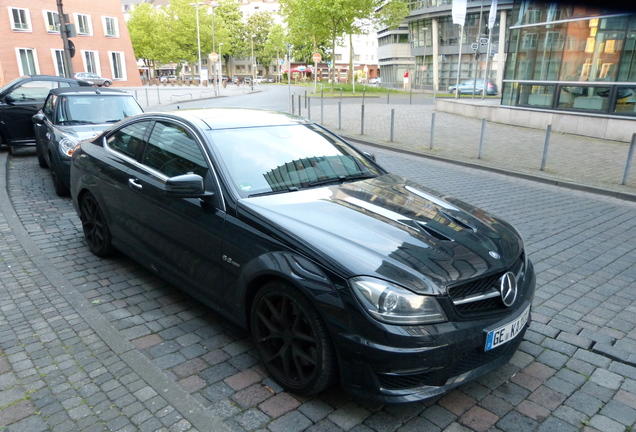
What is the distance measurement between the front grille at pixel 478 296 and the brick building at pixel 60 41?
137 feet

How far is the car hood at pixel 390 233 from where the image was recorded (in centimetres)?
265

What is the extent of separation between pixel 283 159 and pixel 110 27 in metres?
55.3

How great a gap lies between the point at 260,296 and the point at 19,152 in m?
11.5

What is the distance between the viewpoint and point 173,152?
3.98 m

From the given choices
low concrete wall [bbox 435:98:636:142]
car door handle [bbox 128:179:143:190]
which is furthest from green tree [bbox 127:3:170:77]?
car door handle [bbox 128:179:143:190]

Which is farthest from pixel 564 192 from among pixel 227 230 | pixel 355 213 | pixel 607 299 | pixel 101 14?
pixel 101 14

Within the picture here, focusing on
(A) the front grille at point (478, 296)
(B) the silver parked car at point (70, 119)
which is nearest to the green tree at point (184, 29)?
(B) the silver parked car at point (70, 119)

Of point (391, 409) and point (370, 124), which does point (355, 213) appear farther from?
point (370, 124)

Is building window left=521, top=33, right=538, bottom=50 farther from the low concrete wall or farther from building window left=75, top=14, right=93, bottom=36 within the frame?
building window left=75, top=14, right=93, bottom=36

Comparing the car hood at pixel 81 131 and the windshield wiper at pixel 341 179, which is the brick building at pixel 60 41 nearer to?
the car hood at pixel 81 131

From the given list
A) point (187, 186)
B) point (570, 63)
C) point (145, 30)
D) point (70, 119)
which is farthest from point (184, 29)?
point (187, 186)

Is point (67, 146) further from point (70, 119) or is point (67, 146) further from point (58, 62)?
point (58, 62)

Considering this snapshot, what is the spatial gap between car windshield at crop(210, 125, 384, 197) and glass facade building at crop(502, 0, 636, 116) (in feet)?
41.4

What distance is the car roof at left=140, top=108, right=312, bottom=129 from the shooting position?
13.1 feet
